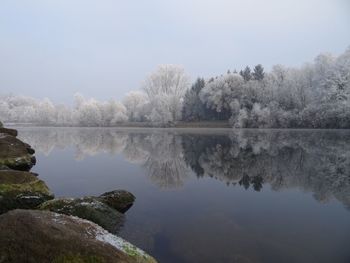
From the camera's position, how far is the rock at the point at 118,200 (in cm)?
1445

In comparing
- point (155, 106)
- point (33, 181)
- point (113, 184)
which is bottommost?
point (113, 184)

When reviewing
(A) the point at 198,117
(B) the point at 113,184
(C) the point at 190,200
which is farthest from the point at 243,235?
(A) the point at 198,117

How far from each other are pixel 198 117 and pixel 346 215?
288 feet

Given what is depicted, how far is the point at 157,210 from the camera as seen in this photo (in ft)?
50.1

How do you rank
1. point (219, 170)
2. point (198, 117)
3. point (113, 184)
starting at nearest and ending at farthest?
1. point (113, 184)
2. point (219, 170)
3. point (198, 117)

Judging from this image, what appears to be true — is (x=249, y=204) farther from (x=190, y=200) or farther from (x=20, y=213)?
(x=20, y=213)

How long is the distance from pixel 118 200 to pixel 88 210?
10.3 feet

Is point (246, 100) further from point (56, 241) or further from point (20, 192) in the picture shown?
point (56, 241)

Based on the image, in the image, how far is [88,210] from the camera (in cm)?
1186

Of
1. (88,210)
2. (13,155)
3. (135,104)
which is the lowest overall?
(88,210)

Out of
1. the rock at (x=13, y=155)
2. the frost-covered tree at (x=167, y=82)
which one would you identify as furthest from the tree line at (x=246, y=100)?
the rock at (x=13, y=155)

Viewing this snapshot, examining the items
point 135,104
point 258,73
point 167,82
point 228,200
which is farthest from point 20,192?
point 135,104

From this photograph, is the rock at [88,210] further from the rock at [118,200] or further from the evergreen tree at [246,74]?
the evergreen tree at [246,74]

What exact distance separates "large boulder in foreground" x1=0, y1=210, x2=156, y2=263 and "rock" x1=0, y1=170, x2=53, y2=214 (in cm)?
541
